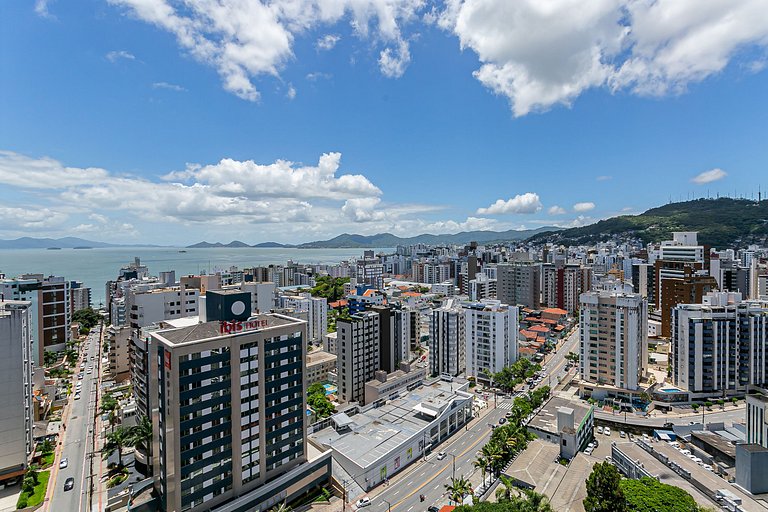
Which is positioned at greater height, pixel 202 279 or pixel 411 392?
pixel 202 279

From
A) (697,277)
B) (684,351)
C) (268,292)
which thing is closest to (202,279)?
(268,292)

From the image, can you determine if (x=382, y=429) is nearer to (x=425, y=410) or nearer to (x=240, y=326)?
(x=425, y=410)

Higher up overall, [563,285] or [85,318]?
[563,285]

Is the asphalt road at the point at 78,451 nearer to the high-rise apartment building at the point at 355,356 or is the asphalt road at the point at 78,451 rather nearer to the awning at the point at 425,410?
the high-rise apartment building at the point at 355,356

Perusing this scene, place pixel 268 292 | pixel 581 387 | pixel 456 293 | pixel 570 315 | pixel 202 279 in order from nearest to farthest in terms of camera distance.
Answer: pixel 581 387 → pixel 202 279 → pixel 268 292 → pixel 570 315 → pixel 456 293

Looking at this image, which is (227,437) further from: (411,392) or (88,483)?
(411,392)

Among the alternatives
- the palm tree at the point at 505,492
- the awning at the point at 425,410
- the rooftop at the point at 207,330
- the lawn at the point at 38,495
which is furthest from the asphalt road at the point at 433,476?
the lawn at the point at 38,495

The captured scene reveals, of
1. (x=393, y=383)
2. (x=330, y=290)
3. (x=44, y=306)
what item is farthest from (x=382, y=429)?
(x=330, y=290)
